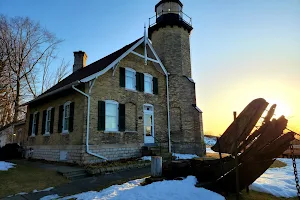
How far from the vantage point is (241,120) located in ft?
16.9

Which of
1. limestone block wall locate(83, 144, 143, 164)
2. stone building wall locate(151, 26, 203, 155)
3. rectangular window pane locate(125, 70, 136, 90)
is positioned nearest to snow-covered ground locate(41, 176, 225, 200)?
limestone block wall locate(83, 144, 143, 164)

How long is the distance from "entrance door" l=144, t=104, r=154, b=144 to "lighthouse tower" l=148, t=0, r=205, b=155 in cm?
211

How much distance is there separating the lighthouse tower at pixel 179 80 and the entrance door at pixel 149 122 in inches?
83.1

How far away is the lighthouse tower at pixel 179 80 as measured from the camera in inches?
655

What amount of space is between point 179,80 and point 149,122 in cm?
472

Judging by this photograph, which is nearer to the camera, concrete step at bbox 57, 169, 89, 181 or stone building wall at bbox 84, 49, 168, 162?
concrete step at bbox 57, 169, 89, 181

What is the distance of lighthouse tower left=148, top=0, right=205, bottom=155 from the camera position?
1664 centimetres

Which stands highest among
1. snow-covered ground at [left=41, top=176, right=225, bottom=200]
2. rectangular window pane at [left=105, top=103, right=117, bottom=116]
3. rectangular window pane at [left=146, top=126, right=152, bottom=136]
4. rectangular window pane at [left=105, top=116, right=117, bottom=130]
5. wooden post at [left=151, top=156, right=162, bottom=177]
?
rectangular window pane at [left=105, top=103, right=117, bottom=116]

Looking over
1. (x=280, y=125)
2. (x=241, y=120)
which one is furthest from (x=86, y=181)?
(x=280, y=125)

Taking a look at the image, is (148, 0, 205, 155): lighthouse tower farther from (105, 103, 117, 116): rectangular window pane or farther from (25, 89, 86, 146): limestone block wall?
(25, 89, 86, 146): limestone block wall

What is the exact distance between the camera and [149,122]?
15.2 m

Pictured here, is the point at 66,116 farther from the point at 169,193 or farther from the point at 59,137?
the point at 169,193

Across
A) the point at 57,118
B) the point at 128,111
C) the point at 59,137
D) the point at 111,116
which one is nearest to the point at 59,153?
the point at 59,137

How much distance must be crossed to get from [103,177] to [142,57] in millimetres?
9193
